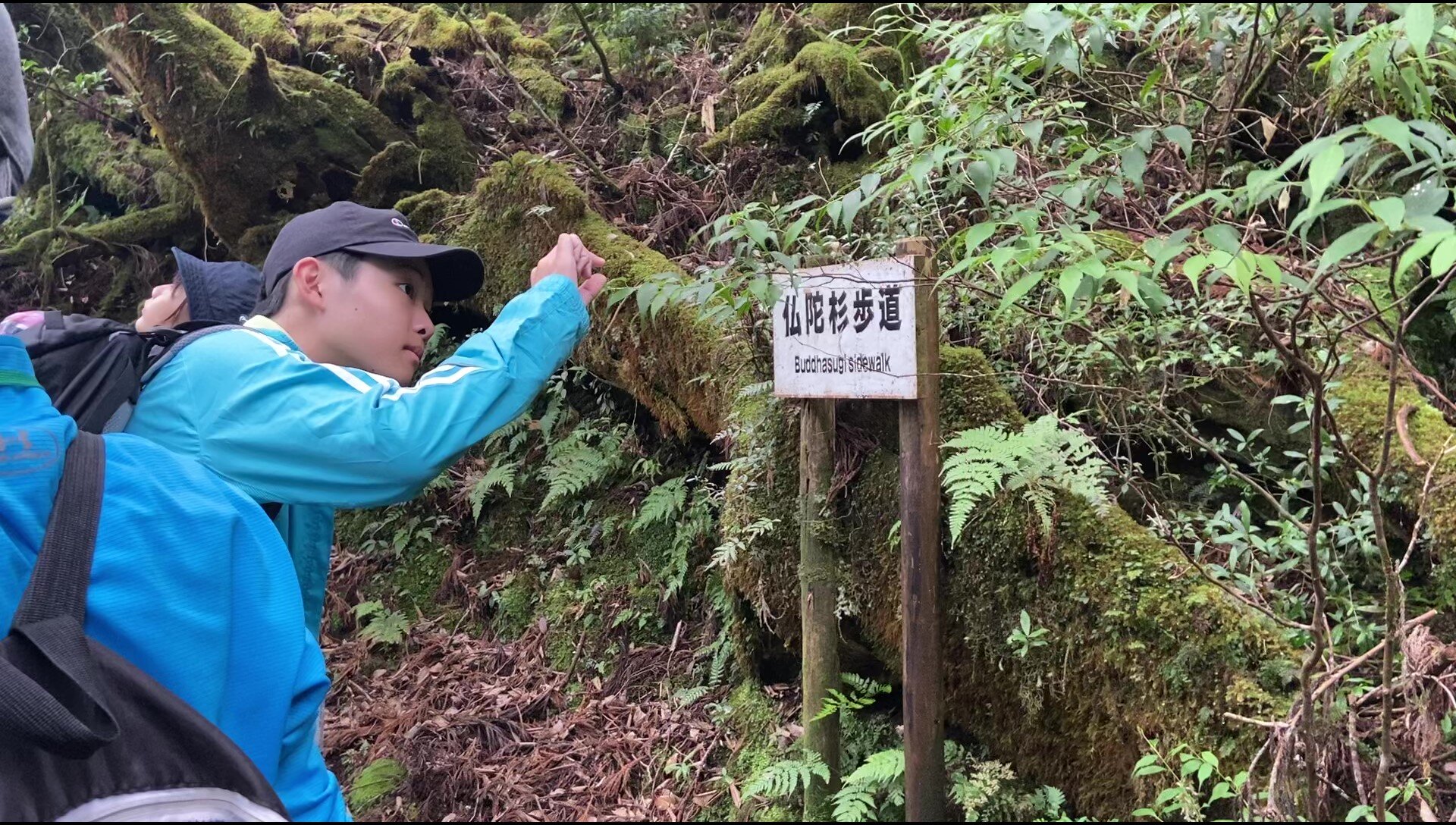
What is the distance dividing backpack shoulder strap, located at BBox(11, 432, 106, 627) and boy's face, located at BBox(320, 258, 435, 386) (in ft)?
3.33

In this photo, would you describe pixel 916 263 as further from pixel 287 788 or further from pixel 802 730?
pixel 287 788

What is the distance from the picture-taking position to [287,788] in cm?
196

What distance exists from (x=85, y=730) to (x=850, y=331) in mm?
2429

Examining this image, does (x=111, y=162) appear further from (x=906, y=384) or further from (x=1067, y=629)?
(x=1067, y=629)

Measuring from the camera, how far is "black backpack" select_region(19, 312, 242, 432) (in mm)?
2062

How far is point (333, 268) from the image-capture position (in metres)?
2.77

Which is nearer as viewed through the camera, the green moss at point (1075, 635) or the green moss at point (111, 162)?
the green moss at point (1075, 635)

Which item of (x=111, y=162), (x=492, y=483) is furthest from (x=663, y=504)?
(x=111, y=162)

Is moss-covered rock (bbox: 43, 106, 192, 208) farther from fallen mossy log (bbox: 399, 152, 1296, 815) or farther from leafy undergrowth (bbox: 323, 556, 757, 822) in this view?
fallen mossy log (bbox: 399, 152, 1296, 815)

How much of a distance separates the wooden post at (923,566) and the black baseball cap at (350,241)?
61.7 inches

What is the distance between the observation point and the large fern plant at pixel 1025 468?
293 centimetres

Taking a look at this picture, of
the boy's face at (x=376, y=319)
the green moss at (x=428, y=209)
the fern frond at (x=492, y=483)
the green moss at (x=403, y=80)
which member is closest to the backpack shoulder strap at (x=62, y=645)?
the boy's face at (x=376, y=319)

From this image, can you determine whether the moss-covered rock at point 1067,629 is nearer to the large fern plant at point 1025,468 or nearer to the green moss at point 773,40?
the large fern plant at point 1025,468

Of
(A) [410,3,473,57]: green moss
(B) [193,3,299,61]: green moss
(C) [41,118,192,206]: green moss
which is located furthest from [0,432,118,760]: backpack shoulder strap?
(C) [41,118,192,206]: green moss
